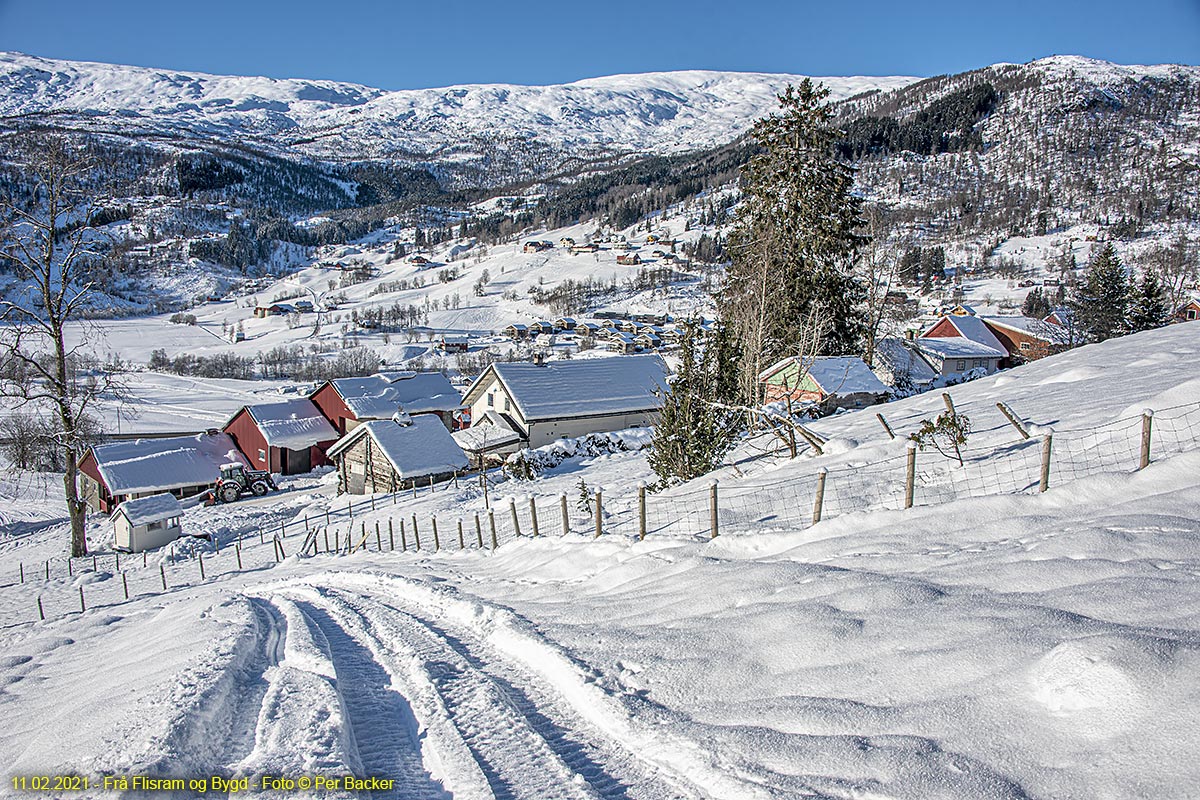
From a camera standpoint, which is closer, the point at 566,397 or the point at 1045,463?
the point at 1045,463

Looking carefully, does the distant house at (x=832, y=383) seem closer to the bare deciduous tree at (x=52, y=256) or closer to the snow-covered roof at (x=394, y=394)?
the bare deciduous tree at (x=52, y=256)

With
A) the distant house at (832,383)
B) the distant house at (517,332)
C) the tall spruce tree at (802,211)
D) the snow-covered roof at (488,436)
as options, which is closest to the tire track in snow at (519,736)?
the distant house at (832,383)

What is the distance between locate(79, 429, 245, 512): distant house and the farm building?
10123 mm

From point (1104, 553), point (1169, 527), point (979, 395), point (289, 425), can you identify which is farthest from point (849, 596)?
point (289, 425)

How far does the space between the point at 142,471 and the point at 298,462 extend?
9236mm

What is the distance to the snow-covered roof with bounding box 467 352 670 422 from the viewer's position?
3803 centimetres

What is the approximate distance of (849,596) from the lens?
18.9ft

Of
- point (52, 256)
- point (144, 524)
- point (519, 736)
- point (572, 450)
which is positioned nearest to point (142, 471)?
point (144, 524)

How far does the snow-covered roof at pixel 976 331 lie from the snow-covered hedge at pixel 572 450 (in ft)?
128

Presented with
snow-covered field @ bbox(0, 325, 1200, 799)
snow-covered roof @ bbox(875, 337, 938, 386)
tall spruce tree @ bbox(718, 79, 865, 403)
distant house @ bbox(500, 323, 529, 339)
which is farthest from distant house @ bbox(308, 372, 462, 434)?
distant house @ bbox(500, 323, 529, 339)

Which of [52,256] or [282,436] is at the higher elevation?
[52,256]

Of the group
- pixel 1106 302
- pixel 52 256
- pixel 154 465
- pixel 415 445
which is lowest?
pixel 154 465

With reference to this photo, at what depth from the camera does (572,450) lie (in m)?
32.2

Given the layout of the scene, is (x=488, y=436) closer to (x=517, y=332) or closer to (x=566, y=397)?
(x=566, y=397)
